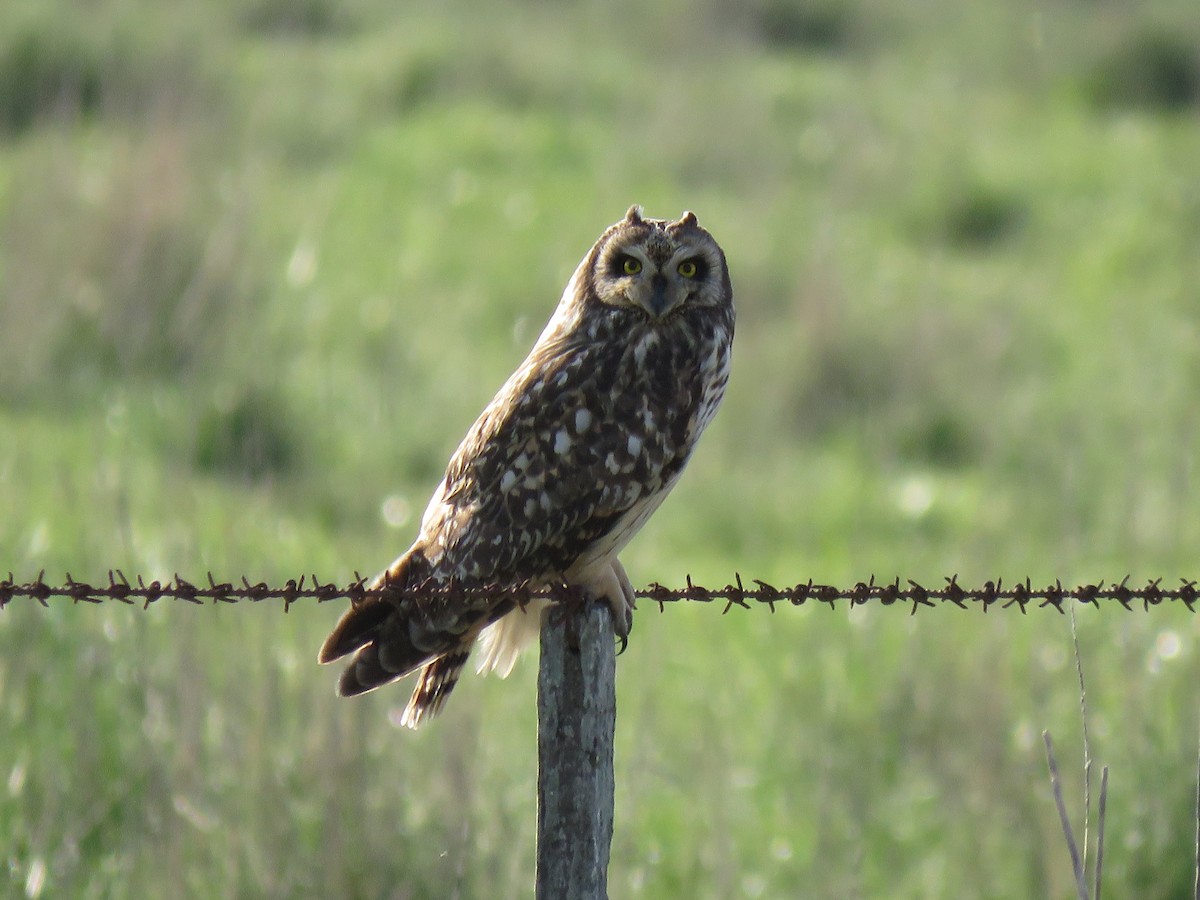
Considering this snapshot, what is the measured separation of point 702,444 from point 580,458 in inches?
229

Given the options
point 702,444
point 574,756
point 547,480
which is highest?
point 702,444

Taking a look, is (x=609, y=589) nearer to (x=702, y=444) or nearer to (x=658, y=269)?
(x=658, y=269)

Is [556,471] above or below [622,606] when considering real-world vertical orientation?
above

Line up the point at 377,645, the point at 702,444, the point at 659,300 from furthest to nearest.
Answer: the point at 702,444
the point at 659,300
the point at 377,645

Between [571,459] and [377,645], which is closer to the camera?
[377,645]

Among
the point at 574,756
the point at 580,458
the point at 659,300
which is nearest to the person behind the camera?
→ the point at 574,756

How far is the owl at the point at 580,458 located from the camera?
3.17 metres

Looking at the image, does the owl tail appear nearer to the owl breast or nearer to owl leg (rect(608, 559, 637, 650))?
the owl breast

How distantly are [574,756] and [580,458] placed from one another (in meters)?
0.98

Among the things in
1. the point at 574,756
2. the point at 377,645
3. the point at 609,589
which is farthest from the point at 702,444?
the point at 574,756

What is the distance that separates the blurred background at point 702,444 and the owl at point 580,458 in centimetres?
58

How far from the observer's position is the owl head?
11.2 ft

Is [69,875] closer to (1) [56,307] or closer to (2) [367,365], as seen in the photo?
(1) [56,307]

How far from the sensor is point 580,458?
3186 mm
